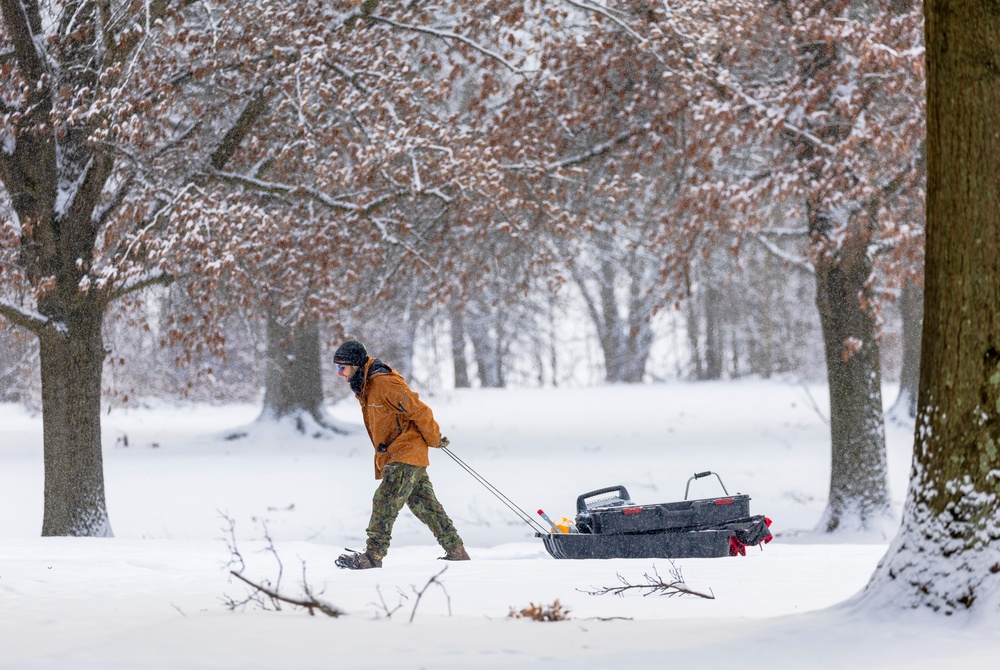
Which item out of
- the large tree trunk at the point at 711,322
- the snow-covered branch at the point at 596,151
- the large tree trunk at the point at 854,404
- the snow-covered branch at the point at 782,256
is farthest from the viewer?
the large tree trunk at the point at 711,322

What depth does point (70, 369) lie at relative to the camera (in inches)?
396

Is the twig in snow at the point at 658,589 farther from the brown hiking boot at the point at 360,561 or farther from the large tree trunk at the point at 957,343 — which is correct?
the brown hiking boot at the point at 360,561

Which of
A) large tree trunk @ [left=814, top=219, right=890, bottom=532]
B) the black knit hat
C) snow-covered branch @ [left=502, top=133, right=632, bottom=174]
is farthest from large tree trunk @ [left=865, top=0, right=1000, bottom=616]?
snow-covered branch @ [left=502, top=133, right=632, bottom=174]

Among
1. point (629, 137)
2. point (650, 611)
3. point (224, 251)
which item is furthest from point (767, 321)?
point (650, 611)

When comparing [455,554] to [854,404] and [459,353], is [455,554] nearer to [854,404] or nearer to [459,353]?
[854,404]

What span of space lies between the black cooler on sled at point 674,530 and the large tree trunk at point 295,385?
40.7 ft

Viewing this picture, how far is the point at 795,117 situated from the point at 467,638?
344 inches

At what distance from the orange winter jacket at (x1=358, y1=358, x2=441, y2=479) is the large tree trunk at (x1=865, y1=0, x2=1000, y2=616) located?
12.0 ft

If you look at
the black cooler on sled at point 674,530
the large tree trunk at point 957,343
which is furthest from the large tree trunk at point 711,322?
the large tree trunk at point 957,343

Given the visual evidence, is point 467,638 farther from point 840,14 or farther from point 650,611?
point 840,14

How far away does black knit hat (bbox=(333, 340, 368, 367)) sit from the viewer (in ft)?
24.9

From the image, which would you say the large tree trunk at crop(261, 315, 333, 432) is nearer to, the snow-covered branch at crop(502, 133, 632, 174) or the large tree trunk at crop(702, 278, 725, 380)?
the snow-covered branch at crop(502, 133, 632, 174)

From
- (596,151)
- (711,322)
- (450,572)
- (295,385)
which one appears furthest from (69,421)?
(711,322)

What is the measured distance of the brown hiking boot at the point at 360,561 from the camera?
7.61m
